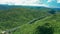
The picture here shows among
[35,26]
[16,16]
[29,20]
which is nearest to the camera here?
[35,26]

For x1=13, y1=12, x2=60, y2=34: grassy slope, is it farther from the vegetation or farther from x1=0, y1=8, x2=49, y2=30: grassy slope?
x1=0, y1=8, x2=49, y2=30: grassy slope

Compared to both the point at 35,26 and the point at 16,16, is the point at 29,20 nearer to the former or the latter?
the point at 35,26

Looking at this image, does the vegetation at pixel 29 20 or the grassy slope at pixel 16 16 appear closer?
the vegetation at pixel 29 20

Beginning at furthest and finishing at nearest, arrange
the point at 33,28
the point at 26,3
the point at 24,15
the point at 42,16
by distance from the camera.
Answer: the point at 24,15
the point at 42,16
the point at 33,28
the point at 26,3

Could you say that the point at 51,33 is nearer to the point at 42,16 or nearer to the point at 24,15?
the point at 42,16

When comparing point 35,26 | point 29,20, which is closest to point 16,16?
point 29,20

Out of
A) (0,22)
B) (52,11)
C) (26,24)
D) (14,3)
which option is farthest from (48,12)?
(0,22)

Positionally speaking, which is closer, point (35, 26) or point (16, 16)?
point (35, 26)

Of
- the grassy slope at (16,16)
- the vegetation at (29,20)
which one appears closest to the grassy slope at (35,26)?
the vegetation at (29,20)

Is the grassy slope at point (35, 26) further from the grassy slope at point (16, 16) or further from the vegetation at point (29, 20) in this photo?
the grassy slope at point (16, 16)
